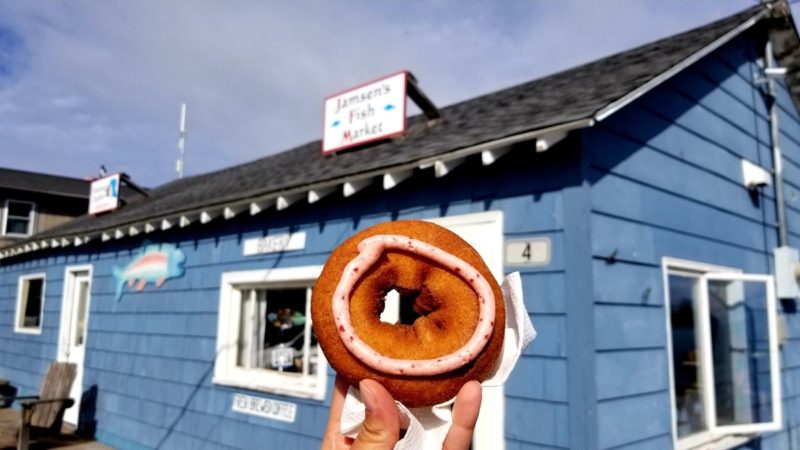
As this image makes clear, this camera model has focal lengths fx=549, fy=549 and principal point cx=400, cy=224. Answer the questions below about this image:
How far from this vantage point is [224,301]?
6816 millimetres

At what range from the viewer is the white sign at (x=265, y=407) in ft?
18.9

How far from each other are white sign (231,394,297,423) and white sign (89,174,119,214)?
6679 millimetres

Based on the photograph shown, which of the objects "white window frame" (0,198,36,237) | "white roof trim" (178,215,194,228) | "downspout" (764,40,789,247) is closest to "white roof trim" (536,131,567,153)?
"downspout" (764,40,789,247)

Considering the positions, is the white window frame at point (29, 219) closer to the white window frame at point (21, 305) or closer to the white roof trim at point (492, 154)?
the white window frame at point (21, 305)

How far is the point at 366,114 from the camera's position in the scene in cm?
643

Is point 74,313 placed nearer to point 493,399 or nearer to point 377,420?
point 493,399

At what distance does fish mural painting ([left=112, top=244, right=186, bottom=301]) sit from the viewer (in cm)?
792

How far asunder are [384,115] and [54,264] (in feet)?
28.6

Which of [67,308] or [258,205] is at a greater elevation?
[258,205]

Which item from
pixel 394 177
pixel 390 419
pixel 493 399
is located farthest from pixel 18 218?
pixel 390 419

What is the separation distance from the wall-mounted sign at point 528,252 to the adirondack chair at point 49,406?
6869 mm

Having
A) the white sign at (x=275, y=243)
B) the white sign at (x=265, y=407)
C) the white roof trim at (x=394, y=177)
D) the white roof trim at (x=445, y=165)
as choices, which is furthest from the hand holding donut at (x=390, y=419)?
the white sign at (x=275, y=243)

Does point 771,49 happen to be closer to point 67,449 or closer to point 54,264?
point 67,449

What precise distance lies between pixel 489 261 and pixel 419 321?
8.07 ft
